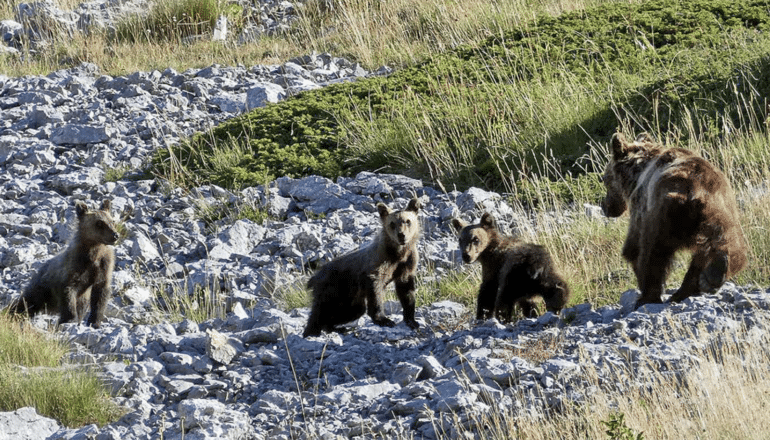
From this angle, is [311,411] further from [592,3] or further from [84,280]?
[592,3]

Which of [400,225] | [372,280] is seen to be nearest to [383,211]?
[400,225]

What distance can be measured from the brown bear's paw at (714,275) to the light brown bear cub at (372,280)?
2.33 m

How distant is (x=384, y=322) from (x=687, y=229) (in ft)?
8.45

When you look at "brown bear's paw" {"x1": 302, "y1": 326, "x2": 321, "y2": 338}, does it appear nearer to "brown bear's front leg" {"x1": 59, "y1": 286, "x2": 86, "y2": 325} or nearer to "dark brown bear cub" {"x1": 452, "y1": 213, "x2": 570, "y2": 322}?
"dark brown bear cub" {"x1": 452, "y1": 213, "x2": 570, "y2": 322}

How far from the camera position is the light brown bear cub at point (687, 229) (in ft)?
20.9

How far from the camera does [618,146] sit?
7.71 metres

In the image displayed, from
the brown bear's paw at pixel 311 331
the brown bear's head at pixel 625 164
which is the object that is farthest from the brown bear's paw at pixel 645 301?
the brown bear's paw at pixel 311 331

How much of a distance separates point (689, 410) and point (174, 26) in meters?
13.6

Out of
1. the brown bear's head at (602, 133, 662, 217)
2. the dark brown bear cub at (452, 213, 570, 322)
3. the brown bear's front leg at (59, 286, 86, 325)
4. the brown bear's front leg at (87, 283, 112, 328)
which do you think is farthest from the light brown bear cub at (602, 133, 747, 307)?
the brown bear's front leg at (59, 286, 86, 325)

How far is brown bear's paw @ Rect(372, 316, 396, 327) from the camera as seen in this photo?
7969mm

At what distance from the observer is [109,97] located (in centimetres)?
1426

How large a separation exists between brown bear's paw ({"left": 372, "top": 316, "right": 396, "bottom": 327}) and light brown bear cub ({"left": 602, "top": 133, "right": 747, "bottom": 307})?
1943 mm

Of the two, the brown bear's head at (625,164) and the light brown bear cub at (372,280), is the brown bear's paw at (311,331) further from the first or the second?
the brown bear's head at (625,164)

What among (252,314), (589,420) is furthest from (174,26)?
(589,420)
